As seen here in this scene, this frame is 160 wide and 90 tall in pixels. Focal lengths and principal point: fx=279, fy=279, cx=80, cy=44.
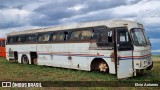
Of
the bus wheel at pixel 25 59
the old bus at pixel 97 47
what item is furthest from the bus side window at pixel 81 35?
the bus wheel at pixel 25 59

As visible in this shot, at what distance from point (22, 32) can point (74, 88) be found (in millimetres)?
15331

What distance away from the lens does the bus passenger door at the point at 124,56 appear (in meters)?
15.7

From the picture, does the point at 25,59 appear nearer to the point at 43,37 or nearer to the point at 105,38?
the point at 43,37

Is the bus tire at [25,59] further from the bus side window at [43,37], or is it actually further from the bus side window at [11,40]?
the bus side window at [43,37]

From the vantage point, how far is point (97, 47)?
17594mm

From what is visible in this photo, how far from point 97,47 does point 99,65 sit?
134 cm

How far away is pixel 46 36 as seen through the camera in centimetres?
2330

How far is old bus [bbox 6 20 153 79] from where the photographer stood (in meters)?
15.8

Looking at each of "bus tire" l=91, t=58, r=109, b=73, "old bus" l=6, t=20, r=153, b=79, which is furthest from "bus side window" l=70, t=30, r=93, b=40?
"bus tire" l=91, t=58, r=109, b=73

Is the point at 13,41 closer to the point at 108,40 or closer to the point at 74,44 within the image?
the point at 74,44

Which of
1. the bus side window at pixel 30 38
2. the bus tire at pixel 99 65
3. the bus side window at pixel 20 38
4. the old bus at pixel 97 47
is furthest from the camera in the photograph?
the bus side window at pixel 20 38

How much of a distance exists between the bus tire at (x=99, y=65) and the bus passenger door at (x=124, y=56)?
5.09 ft

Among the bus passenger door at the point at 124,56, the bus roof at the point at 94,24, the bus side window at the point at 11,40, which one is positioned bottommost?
the bus passenger door at the point at 124,56

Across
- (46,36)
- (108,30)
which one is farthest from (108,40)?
(46,36)
